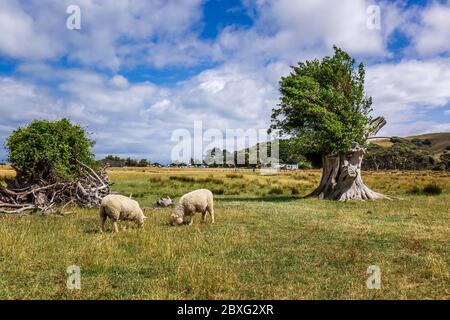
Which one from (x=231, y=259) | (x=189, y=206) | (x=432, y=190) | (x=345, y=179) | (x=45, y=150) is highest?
(x=45, y=150)

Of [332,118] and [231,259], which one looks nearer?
[231,259]

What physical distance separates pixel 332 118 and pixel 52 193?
18983 millimetres

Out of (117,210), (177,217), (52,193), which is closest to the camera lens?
(117,210)

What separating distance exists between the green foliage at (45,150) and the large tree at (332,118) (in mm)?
15305

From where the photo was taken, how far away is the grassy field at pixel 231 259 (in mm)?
8141

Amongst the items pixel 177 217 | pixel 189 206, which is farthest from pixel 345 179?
pixel 177 217

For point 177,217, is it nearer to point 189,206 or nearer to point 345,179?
point 189,206

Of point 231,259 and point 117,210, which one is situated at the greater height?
point 117,210

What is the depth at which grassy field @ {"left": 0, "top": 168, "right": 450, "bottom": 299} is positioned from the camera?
814 cm

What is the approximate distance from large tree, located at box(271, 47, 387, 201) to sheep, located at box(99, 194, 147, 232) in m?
16.2

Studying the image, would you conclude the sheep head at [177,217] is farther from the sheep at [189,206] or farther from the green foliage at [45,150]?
the green foliage at [45,150]

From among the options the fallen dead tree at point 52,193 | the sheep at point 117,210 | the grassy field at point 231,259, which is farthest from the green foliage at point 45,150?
the sheep at point 117,210

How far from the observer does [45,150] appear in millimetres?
24828

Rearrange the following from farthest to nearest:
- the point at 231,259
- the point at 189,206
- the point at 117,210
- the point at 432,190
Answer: the point at 432,190
the point at 189,206
the point at 117,210
the point at 231,259
